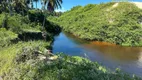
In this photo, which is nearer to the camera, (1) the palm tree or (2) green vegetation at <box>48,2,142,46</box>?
(1) the palm tree

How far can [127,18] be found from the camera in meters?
54.2

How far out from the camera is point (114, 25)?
53.6 meters

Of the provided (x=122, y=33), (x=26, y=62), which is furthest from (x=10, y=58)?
(x=122, y=33)

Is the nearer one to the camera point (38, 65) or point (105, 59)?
point (38, 65)

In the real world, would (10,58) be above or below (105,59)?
above

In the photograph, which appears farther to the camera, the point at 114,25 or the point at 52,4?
the point at 114,25

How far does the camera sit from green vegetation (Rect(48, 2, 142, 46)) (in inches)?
1979

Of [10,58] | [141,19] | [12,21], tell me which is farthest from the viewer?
[141,19]

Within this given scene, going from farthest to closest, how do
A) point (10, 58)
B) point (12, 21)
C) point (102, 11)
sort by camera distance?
point (102, 11) → point (12, 21) → point (10, 58)

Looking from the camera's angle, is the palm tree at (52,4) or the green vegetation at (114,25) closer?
the palm tree at (52,4)

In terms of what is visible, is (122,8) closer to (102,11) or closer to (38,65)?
→ (102,11)

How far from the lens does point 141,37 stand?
50.2 meters

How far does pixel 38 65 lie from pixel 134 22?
42.8m

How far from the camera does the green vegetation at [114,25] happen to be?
50269 mm
